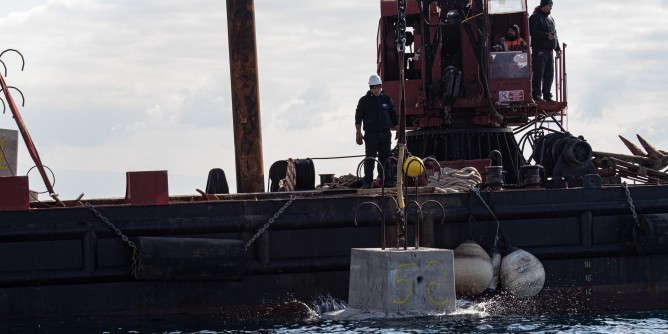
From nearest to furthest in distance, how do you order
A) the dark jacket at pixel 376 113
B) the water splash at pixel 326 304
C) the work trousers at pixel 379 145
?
the water splash at pixel 326 304
the dark jacket at pixel 376 113
the work trousers at pixel 379 145

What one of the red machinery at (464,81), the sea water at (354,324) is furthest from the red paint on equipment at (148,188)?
the red machinery at (464,81)

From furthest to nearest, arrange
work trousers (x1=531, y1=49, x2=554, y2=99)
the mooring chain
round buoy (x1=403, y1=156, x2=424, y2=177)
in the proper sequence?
work trousers (x1=531, y1=49, x2=554, y2=99) < the mooring chain < round buoy (x1=403, y1=156, x2=424, y2=177)

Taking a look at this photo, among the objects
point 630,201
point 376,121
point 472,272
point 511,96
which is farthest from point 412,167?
point 511,96

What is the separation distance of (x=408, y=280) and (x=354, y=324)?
0.77 metres

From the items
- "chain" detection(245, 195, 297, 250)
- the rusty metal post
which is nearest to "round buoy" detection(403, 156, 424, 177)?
"chain" detection(245, 195, 297, 250)

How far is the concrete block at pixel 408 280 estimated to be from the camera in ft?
44.8

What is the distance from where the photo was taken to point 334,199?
49.1ft

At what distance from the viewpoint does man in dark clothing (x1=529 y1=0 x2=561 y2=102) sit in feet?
60.7

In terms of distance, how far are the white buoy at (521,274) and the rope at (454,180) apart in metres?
1.09

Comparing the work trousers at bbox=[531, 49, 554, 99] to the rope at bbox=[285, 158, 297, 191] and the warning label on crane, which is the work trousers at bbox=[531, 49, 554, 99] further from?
the rope at bbox=[285, 158, 297, 191]

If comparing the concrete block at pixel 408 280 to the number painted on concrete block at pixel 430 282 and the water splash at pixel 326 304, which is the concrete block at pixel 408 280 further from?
the water splash at pixel 326 304

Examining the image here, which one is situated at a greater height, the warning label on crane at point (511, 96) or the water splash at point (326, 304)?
the warning label on crane at point (511, 96)

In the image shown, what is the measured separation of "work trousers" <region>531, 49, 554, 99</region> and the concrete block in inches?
210

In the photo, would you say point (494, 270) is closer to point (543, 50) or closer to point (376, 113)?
point (376, 113)
